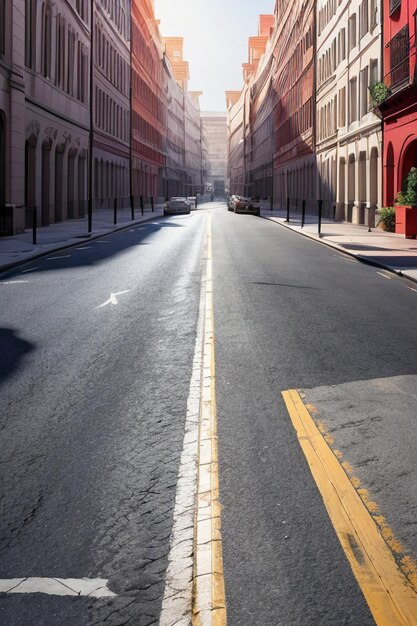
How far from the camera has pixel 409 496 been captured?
4.33 metres

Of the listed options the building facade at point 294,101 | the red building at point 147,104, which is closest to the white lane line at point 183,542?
the building facade at point 294,101

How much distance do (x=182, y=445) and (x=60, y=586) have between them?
2013 mm

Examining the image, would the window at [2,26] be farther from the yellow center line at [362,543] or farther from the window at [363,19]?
the yellow center line at [362,543]

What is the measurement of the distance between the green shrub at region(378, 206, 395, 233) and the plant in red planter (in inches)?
93.7

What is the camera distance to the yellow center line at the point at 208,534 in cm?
311

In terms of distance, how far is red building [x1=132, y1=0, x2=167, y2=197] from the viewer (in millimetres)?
78275

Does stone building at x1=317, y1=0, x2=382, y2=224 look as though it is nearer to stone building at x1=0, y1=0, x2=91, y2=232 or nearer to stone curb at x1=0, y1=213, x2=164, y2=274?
stone curb at x1=0, y1=213, x2=164, y2=274

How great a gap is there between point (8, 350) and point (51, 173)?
99.1 feet

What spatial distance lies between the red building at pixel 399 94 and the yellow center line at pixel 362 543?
2683 cm

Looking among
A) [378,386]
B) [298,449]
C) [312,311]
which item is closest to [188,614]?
[298,449]

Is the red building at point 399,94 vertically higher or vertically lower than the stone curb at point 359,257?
higher

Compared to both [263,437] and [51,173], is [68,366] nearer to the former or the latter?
[263,437]

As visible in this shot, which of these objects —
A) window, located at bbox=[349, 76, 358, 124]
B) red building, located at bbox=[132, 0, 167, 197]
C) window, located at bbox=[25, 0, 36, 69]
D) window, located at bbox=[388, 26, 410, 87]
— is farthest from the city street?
red building, located at bbox=[132, 0, 167, 197]

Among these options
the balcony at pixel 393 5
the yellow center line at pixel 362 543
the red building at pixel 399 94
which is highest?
the balcony at pixel 393 5
